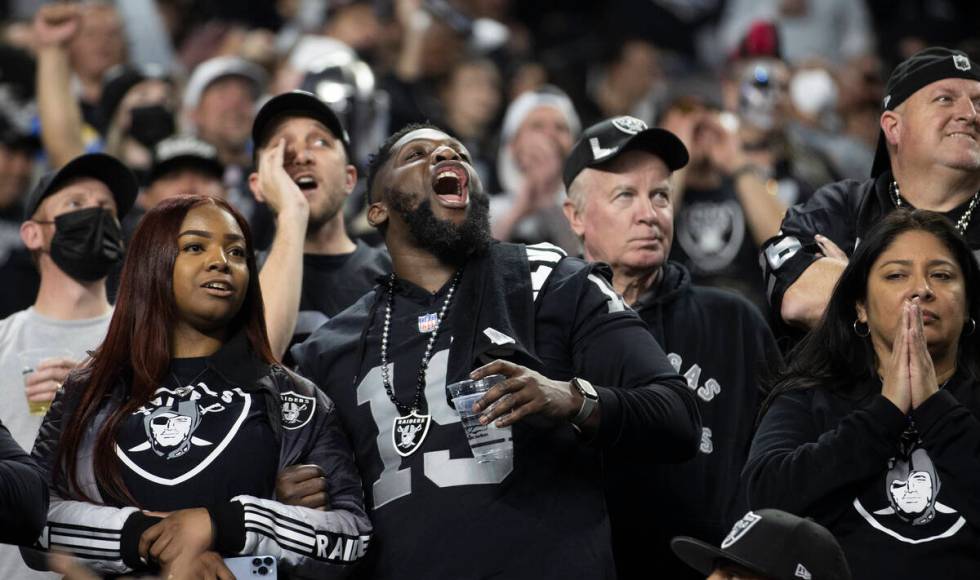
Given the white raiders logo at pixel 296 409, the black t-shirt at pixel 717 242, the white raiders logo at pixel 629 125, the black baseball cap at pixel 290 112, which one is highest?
the black baseball cap at pixel 290 112

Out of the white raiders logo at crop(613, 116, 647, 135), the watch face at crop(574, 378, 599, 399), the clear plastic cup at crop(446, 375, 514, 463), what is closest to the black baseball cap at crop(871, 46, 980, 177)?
the white raiders logo at crop(613, 116, 647, 135)

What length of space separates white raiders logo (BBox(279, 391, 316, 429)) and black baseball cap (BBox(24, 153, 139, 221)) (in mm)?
1753

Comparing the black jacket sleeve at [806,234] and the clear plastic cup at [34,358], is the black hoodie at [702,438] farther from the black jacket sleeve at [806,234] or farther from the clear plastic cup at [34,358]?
the clear plastic cup at [34,358]

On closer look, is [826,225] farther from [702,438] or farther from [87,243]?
[87,243]

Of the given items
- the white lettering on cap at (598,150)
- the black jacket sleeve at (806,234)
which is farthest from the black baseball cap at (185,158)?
the black jacket sleeve at (806,234)

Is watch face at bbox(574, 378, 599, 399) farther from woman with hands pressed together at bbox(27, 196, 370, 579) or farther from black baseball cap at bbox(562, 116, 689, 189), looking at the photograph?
black baseball cap at bbox(562, 116, 689, 189)

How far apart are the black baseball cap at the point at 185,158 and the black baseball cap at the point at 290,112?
3.18ft

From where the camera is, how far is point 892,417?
4402mm

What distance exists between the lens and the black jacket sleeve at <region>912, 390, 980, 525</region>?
4.37 metres

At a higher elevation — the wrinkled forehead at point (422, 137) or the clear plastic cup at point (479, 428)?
the wrinkled forehead at point (422, 137)

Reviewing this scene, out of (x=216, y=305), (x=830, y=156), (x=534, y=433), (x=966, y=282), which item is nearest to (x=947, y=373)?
(x=966, y=282)

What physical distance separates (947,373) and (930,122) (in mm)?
1005

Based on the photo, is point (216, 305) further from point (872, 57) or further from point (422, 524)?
point (872, 57)

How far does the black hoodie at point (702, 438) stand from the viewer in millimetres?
5512
